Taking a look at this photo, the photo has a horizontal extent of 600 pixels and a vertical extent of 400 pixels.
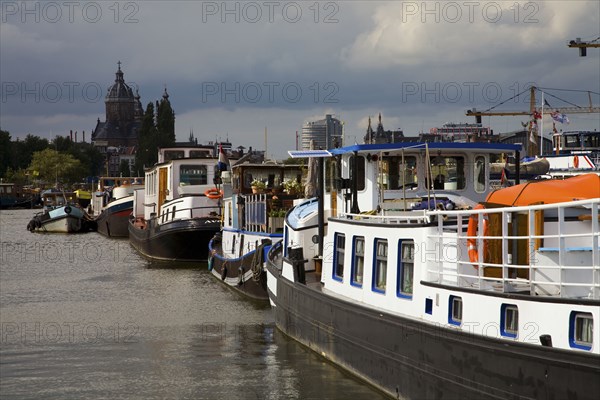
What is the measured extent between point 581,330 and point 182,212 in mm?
31765

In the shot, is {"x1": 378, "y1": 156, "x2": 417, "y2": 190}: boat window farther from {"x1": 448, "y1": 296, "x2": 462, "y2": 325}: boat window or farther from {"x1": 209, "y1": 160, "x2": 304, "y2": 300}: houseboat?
{"x1": 209, "y1": 160, "x2": 304, "y2": 300}: houseboat

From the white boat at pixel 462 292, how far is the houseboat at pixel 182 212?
20967 mm

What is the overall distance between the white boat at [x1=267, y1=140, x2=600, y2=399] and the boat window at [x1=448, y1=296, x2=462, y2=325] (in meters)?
0.01

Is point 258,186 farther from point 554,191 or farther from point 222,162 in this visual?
point 554,191

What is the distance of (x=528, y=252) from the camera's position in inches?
495

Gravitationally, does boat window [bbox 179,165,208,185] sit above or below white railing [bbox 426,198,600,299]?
above

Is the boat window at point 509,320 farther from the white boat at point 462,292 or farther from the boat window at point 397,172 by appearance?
the boat window at point 397,172

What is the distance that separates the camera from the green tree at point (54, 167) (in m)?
167

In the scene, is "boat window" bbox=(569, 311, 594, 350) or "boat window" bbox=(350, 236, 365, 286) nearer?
"boat window" bbox=(569, 311, 594, 350)

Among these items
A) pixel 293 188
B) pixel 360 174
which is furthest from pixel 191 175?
pixel 360 174

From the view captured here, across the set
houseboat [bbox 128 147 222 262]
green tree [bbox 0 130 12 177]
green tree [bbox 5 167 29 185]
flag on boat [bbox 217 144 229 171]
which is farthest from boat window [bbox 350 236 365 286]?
green tree [bbox 0 130 12 177]

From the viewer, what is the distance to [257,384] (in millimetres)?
17391

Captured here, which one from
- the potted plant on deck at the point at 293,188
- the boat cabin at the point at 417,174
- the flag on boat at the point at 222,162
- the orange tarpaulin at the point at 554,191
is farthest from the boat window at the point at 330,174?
the flag on boat at the point at 222,162

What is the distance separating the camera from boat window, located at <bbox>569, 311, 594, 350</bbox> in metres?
10.9
